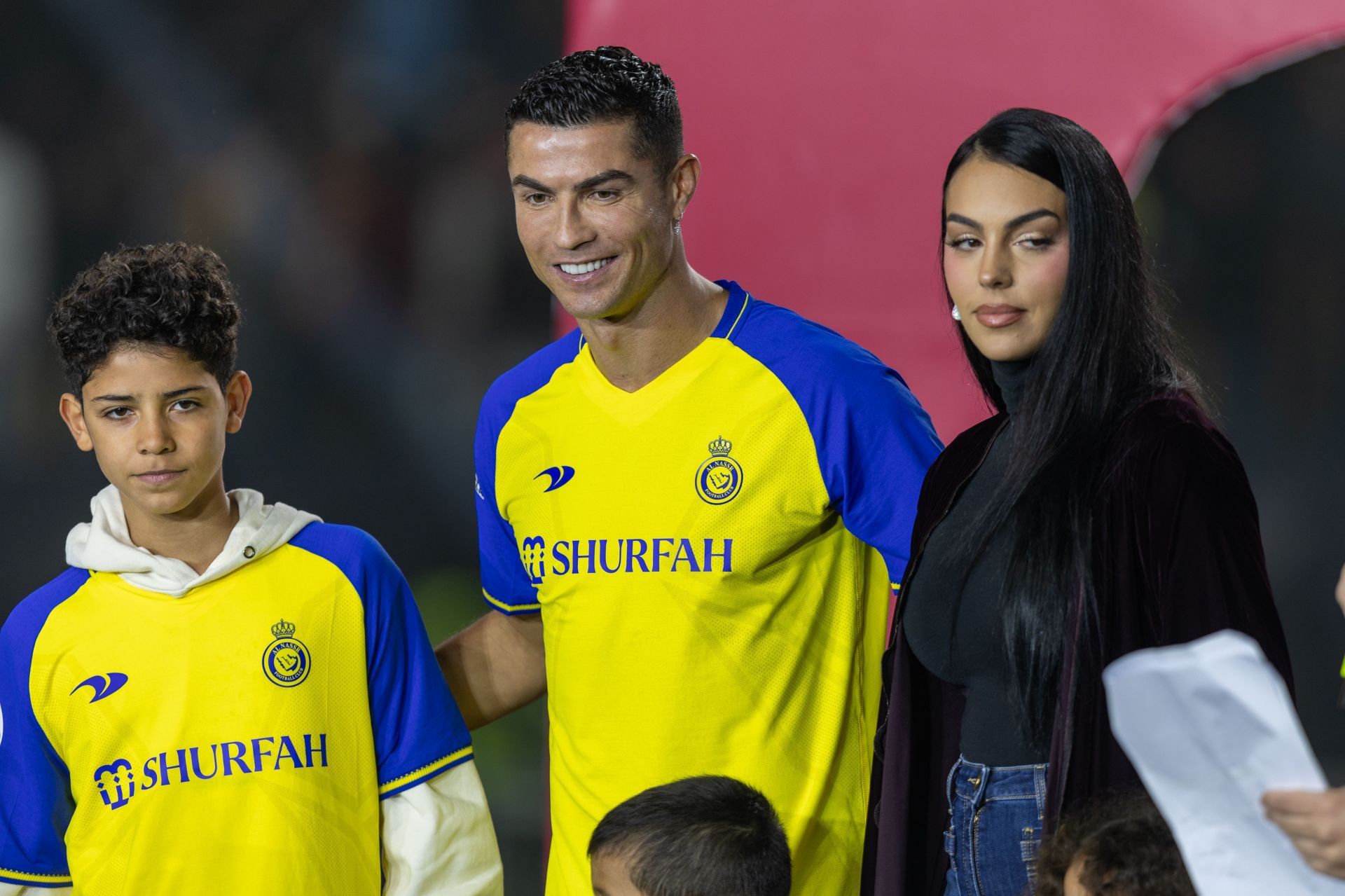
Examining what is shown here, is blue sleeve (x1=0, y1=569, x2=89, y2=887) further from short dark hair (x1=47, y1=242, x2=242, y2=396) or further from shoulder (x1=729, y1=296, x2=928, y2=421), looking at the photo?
shoulder (x1=729, y1=296, x2=928, y2=421)

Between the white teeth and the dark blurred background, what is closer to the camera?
the white teeth

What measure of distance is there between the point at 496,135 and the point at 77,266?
85 centimetres

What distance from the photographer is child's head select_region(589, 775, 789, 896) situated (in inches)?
58.8

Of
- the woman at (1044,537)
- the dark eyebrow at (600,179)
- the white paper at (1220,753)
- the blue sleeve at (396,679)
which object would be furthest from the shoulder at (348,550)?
the white paper at (1220,753)

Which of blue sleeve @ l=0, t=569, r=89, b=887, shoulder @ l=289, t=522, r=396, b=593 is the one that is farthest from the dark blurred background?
blue sleeve @ l=0, t=569, r=89, b=887

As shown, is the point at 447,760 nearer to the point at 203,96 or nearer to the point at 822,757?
the point at 822,757

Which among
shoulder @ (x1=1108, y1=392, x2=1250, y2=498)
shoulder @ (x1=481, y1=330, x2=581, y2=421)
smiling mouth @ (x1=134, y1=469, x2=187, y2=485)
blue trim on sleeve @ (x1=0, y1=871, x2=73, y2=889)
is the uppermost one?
shoulder @ (x1=481, y1=330, x2=581, y2=421)

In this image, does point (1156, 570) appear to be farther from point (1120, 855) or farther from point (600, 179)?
point (600, 179)

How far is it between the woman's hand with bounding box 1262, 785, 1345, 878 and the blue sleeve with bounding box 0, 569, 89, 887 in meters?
1.34

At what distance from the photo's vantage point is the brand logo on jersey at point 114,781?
1.63 meters

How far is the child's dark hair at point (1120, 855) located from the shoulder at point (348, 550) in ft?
2.90

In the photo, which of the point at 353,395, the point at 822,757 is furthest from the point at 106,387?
the point at 353,395

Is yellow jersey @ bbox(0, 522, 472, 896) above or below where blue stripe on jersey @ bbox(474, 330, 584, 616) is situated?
below

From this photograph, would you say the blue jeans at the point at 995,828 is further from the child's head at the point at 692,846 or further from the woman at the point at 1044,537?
the child's head at the point at 692,846
